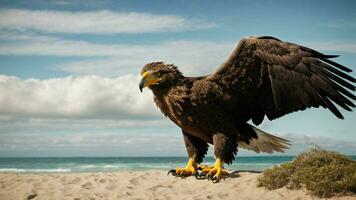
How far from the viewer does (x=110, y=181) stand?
9148 millimetres

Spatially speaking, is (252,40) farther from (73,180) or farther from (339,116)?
(73,180)

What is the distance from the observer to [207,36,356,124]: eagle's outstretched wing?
6.48 m

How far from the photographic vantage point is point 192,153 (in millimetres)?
7488

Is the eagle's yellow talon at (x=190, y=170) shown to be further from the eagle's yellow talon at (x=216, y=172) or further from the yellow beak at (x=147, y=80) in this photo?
the yellow beak at (x=147, y=80)

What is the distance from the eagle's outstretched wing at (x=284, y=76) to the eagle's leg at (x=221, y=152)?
0.65 metres

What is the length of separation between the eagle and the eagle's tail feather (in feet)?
1.78

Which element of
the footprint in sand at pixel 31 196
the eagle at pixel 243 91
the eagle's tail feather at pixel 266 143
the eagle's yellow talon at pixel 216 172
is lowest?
the footprint in sand at pixel 31 196

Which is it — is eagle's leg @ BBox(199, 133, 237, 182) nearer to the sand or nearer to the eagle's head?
the sand

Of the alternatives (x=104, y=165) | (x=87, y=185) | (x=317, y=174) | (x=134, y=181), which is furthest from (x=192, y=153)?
(x=104, y=165)

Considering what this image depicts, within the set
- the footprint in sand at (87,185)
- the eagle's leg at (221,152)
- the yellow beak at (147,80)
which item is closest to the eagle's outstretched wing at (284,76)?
the eagle's leg at (221,152)

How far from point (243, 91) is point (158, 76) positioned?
4.68 ft

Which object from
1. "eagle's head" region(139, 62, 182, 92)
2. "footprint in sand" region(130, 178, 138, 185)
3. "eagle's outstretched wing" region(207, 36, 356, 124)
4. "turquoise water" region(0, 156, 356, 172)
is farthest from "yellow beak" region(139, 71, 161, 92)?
"turquoise water" region(0, 156, 356, 172)

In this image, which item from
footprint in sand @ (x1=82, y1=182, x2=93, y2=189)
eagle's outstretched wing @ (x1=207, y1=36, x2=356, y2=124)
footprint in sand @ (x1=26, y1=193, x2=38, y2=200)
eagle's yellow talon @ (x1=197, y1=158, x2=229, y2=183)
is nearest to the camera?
eagle's outstretched wing @ (x1=207, y1=36, x2=356, y2=124)

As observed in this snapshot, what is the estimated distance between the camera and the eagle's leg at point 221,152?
6828 millimetres
